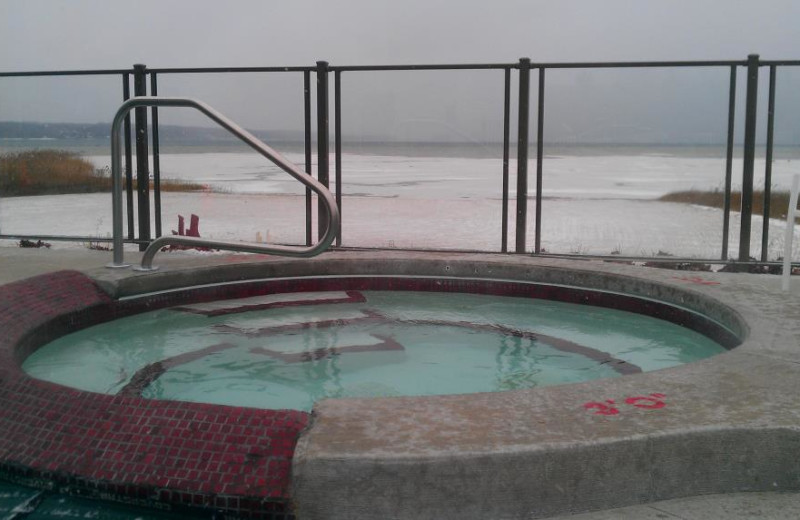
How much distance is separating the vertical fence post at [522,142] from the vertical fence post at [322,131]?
5.60 feet

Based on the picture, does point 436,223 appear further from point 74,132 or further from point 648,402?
point 648,402

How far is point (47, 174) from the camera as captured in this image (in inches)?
387

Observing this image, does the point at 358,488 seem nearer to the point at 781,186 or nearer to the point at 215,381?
the point at 215,381

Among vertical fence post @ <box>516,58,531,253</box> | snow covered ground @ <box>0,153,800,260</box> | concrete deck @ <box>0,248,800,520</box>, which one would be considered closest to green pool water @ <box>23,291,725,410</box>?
concrete deck @ <box>0,248,800,520</box>

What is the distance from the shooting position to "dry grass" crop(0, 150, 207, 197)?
930cm

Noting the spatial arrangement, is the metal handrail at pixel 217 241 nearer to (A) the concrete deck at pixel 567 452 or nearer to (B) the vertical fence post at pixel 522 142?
(A) the concrete deck at pixel 567 452

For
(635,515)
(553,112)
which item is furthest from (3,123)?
(635,515)

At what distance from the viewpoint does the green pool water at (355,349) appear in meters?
3.75

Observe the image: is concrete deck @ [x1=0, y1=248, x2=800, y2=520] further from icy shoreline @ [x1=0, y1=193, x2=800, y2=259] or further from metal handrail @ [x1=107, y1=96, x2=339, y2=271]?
icy shoreline @ [x1=0, y1=193, x2=800, y2=259]

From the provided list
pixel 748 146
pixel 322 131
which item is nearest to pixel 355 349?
pixel 322 131

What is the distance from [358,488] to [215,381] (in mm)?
1890

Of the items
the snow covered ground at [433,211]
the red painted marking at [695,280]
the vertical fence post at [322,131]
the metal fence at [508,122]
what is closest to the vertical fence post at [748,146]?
the metal fence at [508,122]

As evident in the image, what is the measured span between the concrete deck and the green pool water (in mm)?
1176

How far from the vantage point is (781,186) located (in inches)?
788
